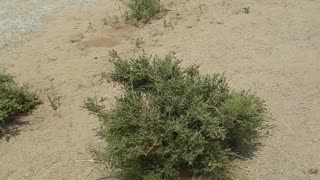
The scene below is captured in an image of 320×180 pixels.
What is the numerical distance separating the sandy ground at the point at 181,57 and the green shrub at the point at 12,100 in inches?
5.0

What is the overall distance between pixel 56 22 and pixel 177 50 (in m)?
1.97

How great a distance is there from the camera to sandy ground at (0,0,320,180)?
4078 mm

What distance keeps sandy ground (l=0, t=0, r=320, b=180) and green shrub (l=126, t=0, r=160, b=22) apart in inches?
6.0

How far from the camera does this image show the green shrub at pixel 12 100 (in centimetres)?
466

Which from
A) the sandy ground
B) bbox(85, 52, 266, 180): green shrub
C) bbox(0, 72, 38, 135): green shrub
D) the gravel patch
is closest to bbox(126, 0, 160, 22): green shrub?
the sandy ground

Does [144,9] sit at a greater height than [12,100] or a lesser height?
greater

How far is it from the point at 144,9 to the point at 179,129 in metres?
3.20

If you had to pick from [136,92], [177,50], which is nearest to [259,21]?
[177,50]

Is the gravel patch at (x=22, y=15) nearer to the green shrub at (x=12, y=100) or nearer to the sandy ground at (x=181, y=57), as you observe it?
the sandy ground at (x=181, y=57)

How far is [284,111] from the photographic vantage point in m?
4.45

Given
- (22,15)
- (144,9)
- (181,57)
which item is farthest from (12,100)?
(22,15)

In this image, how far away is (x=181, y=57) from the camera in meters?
5.55

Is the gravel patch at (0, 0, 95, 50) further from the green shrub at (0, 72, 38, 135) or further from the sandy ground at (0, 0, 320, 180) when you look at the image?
the green shrub at (0, 72, 38, 135)

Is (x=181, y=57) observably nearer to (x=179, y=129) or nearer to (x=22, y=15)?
(x=179, y=129)
